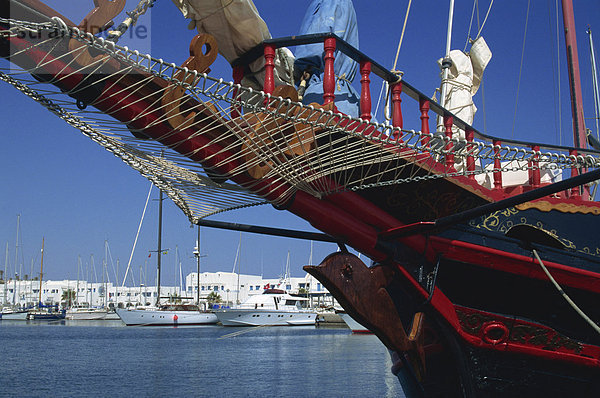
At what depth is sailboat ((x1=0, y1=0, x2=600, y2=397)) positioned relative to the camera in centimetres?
394

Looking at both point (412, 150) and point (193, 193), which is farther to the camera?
point (193, 193)

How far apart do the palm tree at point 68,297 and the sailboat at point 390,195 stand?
7807 cm

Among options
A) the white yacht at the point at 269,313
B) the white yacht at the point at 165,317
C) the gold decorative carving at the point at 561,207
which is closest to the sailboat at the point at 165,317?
the white yacht at the point at 165,317

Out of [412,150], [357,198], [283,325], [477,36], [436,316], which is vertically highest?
[477,36]

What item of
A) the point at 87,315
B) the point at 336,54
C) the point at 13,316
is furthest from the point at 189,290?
the point at 336,54

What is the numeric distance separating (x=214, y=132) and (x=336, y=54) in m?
2.26

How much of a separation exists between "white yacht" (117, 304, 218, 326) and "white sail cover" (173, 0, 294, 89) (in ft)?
145

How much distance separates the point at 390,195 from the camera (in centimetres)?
522

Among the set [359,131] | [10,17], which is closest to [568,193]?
[359,131]

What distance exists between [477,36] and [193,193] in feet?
18.9

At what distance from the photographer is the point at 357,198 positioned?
5090mm

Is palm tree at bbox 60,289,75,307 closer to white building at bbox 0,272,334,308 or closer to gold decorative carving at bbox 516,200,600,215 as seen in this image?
white building at bbox 0,272,334,308

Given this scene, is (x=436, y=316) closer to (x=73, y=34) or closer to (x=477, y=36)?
(x=73, y=34)

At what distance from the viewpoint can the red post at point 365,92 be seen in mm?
4574
